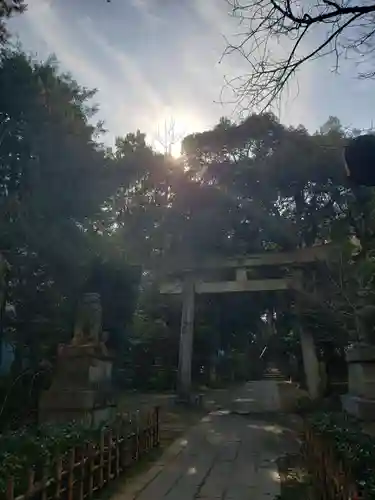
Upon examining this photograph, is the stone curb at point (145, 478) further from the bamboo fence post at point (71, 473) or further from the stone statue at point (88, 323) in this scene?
the stone statue at point (88, 323)

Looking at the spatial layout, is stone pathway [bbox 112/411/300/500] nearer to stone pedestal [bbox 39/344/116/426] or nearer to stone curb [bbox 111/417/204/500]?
stone curb [bbox 111/417/204/500]

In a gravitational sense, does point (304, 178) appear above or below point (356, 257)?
above

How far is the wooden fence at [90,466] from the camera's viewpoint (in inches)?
147

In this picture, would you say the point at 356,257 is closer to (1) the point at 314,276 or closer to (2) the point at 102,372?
(1) the point at 314,276

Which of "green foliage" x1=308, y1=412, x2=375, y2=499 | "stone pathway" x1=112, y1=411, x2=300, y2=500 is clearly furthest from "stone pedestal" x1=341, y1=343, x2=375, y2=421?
"stone pathway" x1=112, y1=411, x2=300, y2=500

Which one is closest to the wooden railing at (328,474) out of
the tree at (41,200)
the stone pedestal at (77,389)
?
the stone pedestal at (77,389)

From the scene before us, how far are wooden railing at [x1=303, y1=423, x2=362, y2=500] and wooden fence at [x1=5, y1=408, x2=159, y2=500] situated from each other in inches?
82.6

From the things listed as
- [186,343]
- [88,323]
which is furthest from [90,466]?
[186,343]

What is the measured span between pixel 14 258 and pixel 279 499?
31.7 ft

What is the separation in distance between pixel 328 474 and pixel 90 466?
232 cm

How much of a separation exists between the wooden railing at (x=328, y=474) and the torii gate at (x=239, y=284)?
7.50 meters

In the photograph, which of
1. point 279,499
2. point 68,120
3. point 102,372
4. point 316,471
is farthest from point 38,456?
point 68,120

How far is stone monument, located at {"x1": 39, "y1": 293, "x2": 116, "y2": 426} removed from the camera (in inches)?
311

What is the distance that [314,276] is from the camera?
14633 mm
